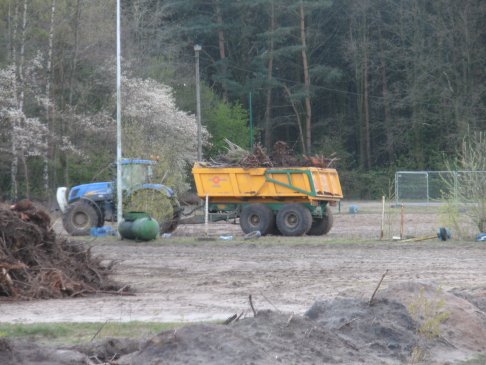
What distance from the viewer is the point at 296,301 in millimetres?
14523

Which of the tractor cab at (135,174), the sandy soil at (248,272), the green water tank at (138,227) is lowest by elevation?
the sandy soil at (248,272)

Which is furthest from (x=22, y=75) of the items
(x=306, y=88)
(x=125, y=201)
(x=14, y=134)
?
(x=306, y=88)

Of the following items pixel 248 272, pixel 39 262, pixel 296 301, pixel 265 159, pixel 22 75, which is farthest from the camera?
pixel 22 75

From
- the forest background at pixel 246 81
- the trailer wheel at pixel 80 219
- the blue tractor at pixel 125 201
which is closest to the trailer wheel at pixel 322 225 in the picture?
the blue tractor at pixel 125 201

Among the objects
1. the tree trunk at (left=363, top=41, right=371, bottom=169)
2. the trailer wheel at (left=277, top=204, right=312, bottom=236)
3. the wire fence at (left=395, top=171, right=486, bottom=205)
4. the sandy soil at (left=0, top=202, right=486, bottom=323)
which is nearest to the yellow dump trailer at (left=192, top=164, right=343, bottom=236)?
the trailer wheel at (left=277, top=204, right=312, bottom=236)

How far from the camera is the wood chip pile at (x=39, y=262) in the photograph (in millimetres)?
14938

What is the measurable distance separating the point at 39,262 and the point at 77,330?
4.51 m

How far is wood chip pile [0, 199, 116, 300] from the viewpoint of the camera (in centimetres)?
1494

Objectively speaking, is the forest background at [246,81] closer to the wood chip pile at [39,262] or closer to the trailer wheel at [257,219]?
the trailer wheel at [257,219]

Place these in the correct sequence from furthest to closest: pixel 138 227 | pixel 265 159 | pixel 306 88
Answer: pixel 306 88
pixel 265 159
pixel 138 227

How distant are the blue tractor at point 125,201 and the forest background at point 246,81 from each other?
17390 millimetres

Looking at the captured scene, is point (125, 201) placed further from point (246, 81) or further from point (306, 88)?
point (246, 81)

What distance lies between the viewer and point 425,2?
66125mm

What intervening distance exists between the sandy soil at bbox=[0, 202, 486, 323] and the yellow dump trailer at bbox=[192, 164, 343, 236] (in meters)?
1.11
